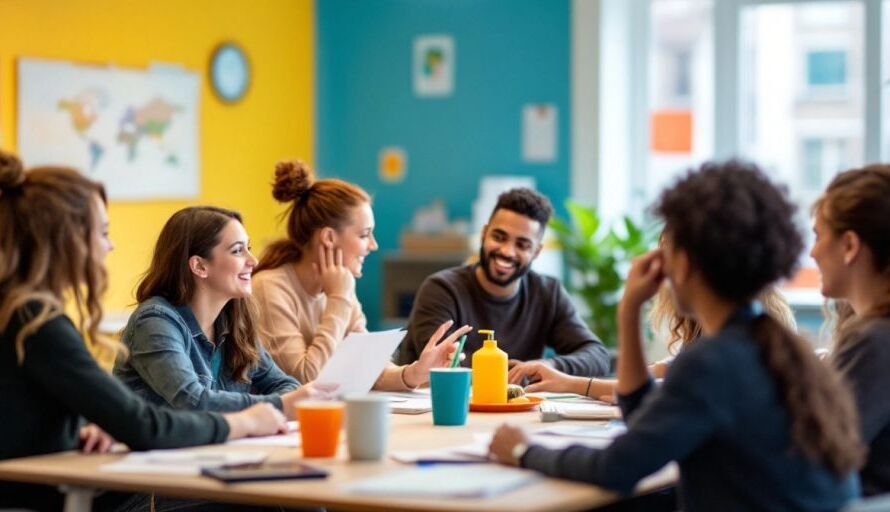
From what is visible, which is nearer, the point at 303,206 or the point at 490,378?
the point at 490,378

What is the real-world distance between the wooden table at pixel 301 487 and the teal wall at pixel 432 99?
4.57m

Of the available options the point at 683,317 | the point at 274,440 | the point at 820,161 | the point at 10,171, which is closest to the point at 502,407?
the point at 683,317

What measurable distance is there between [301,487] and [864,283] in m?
1.11

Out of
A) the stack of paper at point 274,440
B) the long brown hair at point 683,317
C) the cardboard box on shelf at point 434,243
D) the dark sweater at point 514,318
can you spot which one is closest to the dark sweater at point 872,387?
the long brown hair at point 683,317

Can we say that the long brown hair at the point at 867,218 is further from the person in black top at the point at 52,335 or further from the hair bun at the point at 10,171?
the hair bun at the point at 10,171

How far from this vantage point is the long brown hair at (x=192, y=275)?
123 inches

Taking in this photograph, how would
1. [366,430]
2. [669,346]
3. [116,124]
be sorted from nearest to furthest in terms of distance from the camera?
[366,430]
[669,346]
[116,124]

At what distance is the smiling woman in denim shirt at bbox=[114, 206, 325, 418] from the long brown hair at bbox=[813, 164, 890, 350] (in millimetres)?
1092

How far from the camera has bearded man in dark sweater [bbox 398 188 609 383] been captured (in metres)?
4.10

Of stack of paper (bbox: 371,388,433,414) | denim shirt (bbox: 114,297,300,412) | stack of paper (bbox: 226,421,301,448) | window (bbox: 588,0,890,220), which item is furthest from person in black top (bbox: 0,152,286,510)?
window (bbox: 588,0,890,220)

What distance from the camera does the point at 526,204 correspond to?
4.18 m

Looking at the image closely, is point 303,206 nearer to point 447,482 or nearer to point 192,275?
point 192,275

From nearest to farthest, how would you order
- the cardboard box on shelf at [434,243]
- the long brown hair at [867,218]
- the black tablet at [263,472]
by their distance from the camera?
the black tablet at [263,472], the long brown hair at [867,218], the cardboard box on shelf at [434,243]

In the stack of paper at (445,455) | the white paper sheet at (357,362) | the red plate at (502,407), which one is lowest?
the red plate at (502,407)
